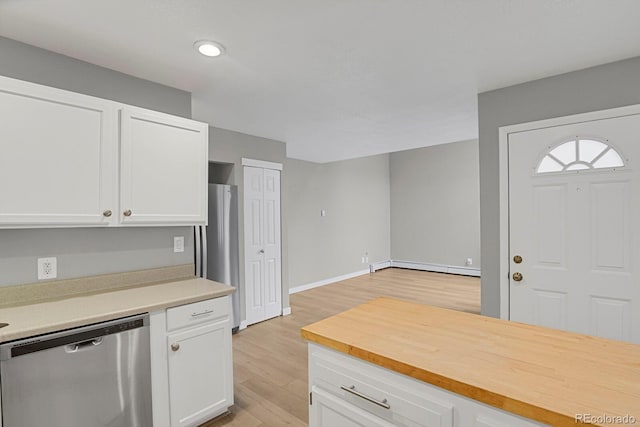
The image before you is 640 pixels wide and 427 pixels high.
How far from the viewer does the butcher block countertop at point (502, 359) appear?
0.82m

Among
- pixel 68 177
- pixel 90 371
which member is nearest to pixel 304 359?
A: pixel 90 371

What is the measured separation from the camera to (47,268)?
1.93 meters

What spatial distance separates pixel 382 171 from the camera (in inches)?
308

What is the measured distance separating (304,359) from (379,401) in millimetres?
2239

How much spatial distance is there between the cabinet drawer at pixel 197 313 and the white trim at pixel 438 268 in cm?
601

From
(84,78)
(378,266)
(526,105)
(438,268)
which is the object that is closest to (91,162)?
(84,78)

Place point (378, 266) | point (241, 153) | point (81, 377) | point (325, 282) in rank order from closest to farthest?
point (81, 377)
point (241, 153)
point (325, 282)
point (378, 266)

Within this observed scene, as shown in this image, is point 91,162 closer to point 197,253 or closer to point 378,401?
point 197,253

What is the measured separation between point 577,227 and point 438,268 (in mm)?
5136

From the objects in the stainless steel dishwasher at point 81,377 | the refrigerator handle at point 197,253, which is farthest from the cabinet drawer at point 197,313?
the refrigerator handle at point 197,253

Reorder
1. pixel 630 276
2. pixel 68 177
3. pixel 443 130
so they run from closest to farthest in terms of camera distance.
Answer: pixel 68 177 < pixel 630 276 < pixel 443 130

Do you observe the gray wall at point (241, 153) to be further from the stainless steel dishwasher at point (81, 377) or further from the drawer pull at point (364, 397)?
the drawer pull at point (364, 397)

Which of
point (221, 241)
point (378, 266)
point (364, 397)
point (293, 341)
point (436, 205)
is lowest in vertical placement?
point (293, 341)

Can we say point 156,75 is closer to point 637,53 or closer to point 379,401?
point 379,401
